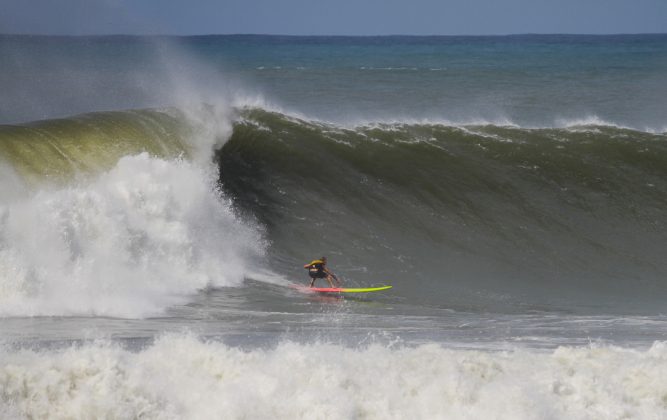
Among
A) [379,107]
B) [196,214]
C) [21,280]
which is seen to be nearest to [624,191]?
[196,214]

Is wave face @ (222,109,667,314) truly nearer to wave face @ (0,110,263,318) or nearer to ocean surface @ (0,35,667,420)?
ocean surface @ (0,35,667,420)

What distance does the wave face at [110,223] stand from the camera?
1031 centimetres

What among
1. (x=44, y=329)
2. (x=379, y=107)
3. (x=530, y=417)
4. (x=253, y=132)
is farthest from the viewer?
(x=379, y=107)

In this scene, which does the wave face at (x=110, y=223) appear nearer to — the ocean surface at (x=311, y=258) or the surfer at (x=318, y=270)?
the ocean surface at (x=311, y=258)

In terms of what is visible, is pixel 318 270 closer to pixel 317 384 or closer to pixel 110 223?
pixel 110 223

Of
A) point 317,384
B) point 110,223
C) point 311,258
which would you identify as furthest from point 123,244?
point 317,384

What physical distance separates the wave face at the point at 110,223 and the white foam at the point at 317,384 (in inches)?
120

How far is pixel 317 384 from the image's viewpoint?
686 centimetres

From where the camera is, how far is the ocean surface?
22.4ft

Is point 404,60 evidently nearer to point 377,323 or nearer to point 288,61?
point 288,61

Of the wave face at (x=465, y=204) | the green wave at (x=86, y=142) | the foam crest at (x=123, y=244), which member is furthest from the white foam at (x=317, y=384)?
the green wave at (x=86, y=142)

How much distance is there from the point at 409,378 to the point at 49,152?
27.7ft

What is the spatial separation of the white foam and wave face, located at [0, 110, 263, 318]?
9.99 ft

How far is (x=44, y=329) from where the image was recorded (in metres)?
8.97
